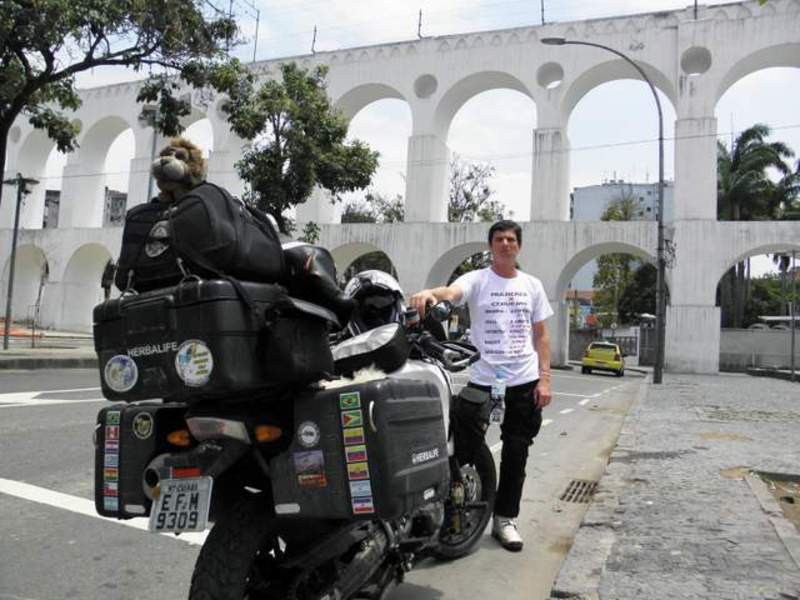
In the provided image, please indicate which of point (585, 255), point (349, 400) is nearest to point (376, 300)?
point (349, 400)

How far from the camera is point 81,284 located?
3575cm

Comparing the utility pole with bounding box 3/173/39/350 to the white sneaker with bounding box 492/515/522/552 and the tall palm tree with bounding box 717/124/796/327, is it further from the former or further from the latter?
the tall palm tree with bounding box 717/124/796/327

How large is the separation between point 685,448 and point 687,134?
69.9ft

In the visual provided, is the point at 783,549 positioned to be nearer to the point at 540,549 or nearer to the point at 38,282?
the point at 540,549

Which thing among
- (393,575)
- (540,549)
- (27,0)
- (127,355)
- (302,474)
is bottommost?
(540,549)

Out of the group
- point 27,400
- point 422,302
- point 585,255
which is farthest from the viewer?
point 585,255

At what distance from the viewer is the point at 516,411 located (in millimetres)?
3967

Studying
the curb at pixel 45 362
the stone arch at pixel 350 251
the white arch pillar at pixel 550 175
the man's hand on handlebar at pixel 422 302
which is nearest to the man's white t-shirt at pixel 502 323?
the man's hand on handlebar at pixel 422 302

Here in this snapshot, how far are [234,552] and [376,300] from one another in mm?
1159

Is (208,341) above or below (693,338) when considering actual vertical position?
below

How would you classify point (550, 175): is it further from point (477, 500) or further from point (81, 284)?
point (477, 500)

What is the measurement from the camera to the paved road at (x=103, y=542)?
10.9 ft

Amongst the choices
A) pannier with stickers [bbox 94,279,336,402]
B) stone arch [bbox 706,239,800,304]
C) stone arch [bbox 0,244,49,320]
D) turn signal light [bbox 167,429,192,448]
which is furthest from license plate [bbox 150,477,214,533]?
stone arch [bbox 0,244,49,320]

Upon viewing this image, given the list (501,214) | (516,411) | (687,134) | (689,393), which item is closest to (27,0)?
(516,411)
